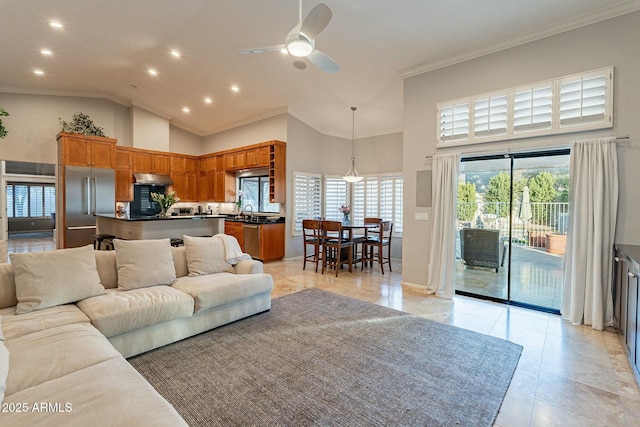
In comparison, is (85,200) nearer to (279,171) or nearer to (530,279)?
(279,171)

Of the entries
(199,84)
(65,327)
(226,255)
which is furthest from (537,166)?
(199,84)

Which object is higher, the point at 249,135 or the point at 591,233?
the point at 249,135

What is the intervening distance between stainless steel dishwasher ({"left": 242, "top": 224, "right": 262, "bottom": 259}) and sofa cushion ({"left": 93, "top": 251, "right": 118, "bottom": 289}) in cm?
358

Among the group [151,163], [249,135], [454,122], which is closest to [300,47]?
[454,122]

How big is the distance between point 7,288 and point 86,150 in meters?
5.25

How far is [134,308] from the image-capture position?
2.43 m

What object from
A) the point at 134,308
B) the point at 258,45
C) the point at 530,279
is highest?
the point at 258,45

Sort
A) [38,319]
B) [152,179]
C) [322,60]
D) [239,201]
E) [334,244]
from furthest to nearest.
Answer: [239,201] < [152,179] < [334,244] < [322,60] < [38,319]

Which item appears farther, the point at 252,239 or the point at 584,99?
the point at 252,239

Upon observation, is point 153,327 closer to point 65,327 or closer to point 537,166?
point 65,327

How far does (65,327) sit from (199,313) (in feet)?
3.44

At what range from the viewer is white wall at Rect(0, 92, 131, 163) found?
20.6 feet

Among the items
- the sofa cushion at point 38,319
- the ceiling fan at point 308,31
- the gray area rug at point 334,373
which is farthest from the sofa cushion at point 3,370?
the ceiling fan at point 308,31

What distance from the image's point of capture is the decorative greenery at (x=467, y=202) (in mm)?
4383
